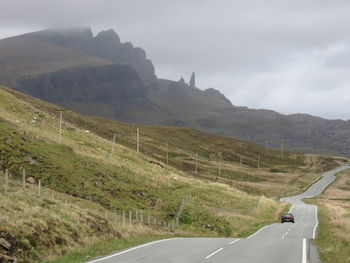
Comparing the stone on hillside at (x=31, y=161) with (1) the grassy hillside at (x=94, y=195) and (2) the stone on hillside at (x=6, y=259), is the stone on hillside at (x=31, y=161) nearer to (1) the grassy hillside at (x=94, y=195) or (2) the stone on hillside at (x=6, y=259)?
(1) the grassy hillside at (x=94, y=195)

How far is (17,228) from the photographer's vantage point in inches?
707

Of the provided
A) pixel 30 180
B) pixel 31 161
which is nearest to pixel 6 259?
pixel 30 180

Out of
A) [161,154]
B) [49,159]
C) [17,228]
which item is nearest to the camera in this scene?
[17,228]

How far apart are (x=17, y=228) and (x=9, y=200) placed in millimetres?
3970

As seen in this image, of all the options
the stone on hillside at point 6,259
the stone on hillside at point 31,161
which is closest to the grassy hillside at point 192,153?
the stone on hillside at point 31,161

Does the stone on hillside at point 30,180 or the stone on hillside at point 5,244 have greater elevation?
the stone on hillside at point 5,244

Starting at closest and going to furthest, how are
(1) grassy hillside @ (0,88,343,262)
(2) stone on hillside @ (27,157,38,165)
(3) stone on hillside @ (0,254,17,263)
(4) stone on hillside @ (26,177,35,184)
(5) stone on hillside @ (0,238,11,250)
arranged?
1. (3) stone on hillside @ (0,254,17,263)
2. (5) stone on hillside @ (0,238,11,250)
3. (1) grassy hillside @ (0,88,343,262)
4. (4) stone on hillside @ (26,177,35,184)
5. (2) stone on hillside @ (27,157,38,165)

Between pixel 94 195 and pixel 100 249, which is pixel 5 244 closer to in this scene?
pixel 100 249

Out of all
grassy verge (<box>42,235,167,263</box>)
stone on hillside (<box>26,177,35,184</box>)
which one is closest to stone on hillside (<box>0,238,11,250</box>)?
grassy verge (<box>42,235,167,263</box>)

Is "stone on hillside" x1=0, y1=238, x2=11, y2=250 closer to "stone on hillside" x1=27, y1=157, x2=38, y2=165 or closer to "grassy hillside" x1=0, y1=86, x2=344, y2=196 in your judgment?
"stone on hillside" x1=27, y1=157, x2=38, y2=165

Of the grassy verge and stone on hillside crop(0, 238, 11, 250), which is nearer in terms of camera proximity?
stone on hillside crop(0, 238, 11, 250)

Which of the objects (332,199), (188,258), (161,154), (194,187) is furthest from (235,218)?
(161,154)

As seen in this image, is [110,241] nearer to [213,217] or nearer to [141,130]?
[213,217]

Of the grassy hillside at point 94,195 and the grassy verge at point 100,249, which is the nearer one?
the grassy verge at point 100,249
